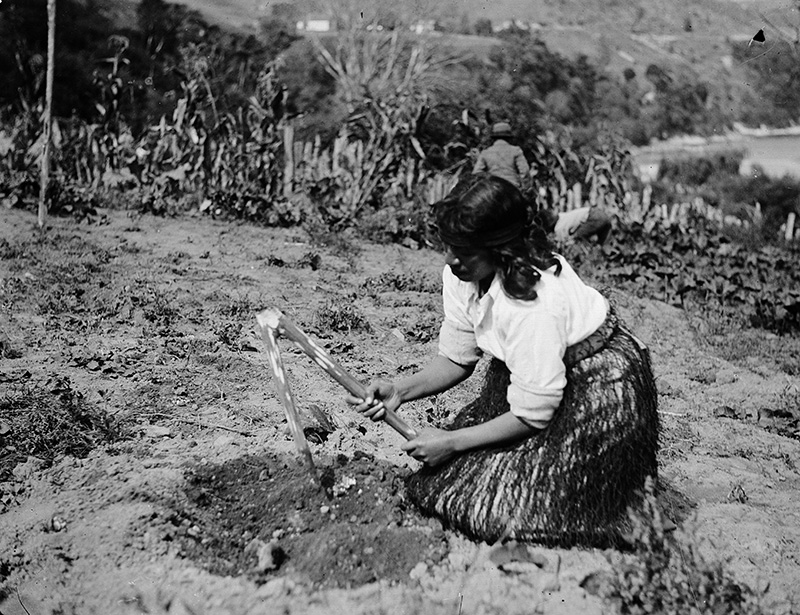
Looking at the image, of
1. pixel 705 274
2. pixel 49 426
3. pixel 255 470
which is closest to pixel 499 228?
pixel 255 470

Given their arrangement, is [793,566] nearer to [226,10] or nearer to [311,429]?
[311,429]

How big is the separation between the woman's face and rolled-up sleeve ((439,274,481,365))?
0.56 feet

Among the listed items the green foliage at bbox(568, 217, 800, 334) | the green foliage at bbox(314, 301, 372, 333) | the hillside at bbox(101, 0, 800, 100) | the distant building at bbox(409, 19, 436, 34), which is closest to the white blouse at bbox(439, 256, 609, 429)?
the green foliage at bbox(314, 301, 372, 333)

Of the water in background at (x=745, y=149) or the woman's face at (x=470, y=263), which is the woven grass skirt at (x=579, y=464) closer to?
the woman's face at (x=470, y=263)

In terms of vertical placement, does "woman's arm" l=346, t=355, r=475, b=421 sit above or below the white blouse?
below

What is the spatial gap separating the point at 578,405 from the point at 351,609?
2.79ft

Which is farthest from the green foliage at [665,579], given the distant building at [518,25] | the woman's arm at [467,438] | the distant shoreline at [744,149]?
the distant building at [518,25]

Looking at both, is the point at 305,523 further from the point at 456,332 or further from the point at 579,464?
the point at 579,464

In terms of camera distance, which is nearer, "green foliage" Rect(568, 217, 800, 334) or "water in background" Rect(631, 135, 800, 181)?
"green foliage" Rect(568, 217, 800, 334)

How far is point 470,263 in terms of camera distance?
2170 mm

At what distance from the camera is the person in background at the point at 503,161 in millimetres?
8133

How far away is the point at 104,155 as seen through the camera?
29.2ft

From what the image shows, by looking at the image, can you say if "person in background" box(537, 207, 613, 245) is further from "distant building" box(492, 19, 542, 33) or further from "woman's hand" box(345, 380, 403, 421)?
"distant building" box(492, 19, 542, 33)

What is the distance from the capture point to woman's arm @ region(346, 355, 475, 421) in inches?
93.4
